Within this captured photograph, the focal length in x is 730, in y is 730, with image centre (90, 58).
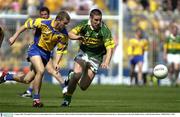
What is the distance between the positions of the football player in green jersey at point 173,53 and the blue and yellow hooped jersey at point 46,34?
16.1 m

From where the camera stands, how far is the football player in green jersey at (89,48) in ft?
53.4

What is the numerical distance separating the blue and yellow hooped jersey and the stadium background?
16044 mm

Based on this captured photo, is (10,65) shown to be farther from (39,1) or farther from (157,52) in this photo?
(157,52)

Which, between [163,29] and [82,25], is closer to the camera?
[82,25]

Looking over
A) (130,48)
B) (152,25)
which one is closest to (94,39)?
(130,48)

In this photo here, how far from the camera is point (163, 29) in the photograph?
112ft

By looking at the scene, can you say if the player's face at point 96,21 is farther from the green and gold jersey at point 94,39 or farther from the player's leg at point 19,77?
the player's leg at point 19,77

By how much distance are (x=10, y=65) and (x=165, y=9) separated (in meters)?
7.94

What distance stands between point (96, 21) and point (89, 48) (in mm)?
979

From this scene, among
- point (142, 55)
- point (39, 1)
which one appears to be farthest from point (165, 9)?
point (39, 1)

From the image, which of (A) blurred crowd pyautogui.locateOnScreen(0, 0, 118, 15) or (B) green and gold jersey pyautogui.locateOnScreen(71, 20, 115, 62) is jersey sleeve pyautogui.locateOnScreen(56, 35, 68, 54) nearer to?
(B) green and gold jersey pyautogui.locateOnScreen(71, 20, 115, 62)

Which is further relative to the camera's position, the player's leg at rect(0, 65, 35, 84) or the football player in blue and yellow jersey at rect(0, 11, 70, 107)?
the player's leg at rect(0, 65, 35, 84)

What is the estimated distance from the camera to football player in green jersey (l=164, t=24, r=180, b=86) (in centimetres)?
3228

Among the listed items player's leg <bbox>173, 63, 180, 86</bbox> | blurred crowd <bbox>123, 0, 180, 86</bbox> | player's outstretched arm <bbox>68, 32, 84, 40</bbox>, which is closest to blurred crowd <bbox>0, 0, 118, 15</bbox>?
blurred crowd <bbox>123, 0, 180, 86</bbox>
